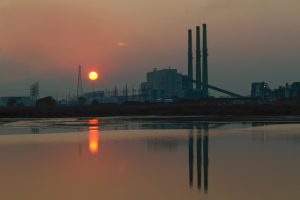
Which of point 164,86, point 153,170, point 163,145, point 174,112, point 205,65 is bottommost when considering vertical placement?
point 153,170

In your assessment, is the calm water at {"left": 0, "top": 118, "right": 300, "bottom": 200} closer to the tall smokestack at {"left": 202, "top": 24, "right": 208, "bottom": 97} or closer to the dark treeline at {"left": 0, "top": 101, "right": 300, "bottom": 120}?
the dark treeline at {"left": 0, "top": 101, "right": 300, "bottom": 120}

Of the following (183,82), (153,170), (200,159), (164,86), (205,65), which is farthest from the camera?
(164,86)

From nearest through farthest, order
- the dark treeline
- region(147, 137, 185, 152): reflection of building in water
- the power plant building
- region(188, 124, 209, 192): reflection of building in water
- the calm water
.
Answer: the calm water, region(188, 124, 209, 192): reflection of building in water, region(147, 137, 185, 152): reflection of building in water, the dark treeline, the power plant building

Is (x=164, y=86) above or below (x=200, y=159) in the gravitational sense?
above

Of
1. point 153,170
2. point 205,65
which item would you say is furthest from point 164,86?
point 153,170

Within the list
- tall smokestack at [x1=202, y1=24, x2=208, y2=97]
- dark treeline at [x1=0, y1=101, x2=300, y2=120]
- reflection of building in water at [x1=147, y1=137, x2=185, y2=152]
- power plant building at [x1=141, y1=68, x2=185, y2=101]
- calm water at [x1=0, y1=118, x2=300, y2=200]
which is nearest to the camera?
calm water at [x1=0, y1=118, x2=300, y2=200]

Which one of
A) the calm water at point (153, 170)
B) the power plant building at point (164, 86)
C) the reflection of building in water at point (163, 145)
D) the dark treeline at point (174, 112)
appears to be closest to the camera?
the calm water at point (153, 170)

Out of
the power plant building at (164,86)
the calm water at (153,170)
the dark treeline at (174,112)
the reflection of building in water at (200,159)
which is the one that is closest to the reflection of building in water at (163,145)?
the calm water at (153,170)

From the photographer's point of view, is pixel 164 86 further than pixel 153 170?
Yes

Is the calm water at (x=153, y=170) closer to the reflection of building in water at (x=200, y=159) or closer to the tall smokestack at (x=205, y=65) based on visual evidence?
the reflection of building in water at (x=200, y=159)

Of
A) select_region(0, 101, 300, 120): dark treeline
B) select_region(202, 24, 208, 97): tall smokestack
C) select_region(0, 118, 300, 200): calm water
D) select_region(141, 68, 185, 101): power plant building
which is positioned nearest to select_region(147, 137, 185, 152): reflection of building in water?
select_region(0, 118, 300, 200): calm water

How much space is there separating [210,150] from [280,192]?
804 centimetres

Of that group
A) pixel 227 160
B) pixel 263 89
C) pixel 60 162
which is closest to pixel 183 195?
pixel 227 160

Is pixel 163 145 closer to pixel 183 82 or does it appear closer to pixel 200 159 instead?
pixel 200 159
